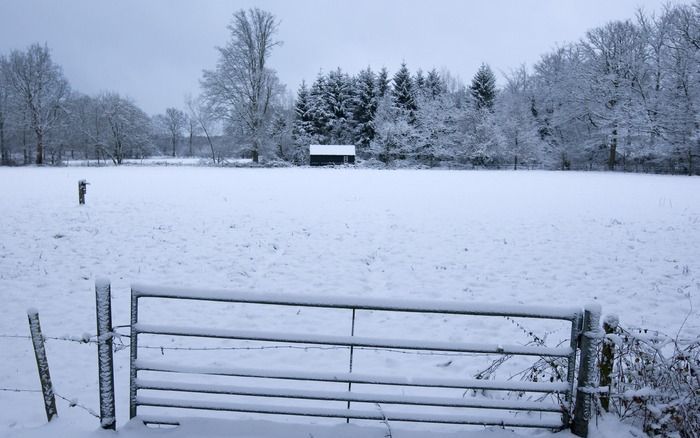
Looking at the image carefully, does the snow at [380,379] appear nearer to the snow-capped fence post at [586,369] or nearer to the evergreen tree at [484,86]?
the snow-capped fence post at [586,369]

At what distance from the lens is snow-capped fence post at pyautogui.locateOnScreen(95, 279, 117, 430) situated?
11.3ft

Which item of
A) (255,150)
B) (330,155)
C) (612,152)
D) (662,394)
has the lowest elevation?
(662,394)

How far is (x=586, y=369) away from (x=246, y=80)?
5318cm

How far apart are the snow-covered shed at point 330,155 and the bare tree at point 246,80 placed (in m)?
7.66

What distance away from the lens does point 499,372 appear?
18.3ft

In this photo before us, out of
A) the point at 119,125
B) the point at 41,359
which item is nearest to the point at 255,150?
the point at 119,125

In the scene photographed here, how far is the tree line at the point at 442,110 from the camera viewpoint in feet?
136

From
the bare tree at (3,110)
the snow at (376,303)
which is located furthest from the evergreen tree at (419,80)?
the snow at (376,303)

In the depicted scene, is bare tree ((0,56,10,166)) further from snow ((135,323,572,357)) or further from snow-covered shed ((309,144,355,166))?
snow ((135,323,572,357))

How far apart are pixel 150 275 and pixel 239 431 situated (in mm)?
6252

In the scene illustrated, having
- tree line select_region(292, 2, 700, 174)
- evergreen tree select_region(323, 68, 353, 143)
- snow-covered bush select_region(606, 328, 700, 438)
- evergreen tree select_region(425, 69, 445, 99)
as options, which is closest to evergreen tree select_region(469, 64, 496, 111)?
tree line select_region(292, 2, 700, 174)

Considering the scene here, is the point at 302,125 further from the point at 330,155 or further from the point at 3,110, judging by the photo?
the point at 3,110

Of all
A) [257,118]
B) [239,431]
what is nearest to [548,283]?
[239,431]

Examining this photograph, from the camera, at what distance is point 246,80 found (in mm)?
51469
